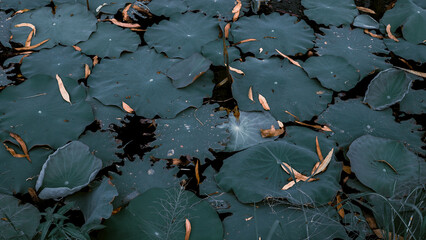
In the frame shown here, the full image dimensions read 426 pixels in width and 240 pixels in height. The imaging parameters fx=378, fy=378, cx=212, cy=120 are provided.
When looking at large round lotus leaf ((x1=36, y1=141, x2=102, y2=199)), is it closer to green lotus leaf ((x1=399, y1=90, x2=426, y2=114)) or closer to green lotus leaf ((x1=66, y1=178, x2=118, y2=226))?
green lotus leaf ((x1=66, y1=178, x2=118, y2=226))

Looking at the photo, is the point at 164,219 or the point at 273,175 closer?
the point at 164,219

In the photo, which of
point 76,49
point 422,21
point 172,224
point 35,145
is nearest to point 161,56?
point 76,49

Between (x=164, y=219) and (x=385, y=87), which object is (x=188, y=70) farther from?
(x=385, y=87)

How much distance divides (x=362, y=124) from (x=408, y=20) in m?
1.01

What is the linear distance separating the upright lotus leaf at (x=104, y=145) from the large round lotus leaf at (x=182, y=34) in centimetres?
68

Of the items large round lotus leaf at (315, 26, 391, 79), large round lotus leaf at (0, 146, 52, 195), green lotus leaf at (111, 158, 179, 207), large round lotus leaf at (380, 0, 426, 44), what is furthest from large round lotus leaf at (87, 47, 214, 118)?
large round lotus leaf at (380, 0, 426, 44)

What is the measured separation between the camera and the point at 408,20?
99.4 inches

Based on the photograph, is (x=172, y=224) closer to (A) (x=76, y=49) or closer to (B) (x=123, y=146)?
(B) (x=123, y=146)

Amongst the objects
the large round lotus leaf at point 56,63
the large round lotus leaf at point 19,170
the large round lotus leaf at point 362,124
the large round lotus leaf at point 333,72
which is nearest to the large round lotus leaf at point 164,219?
the large round lotus leaf at point 19,170

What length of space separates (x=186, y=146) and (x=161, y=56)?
27.0 inches

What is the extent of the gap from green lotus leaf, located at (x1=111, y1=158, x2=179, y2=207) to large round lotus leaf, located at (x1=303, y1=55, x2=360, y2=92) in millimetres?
1028

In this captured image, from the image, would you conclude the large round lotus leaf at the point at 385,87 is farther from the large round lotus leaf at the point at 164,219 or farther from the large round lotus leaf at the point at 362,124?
the large round lotus leaf at the point at 164,219

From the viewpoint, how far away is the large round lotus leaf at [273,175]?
164cm

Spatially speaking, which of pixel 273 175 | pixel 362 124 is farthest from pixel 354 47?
pixel 273 175
